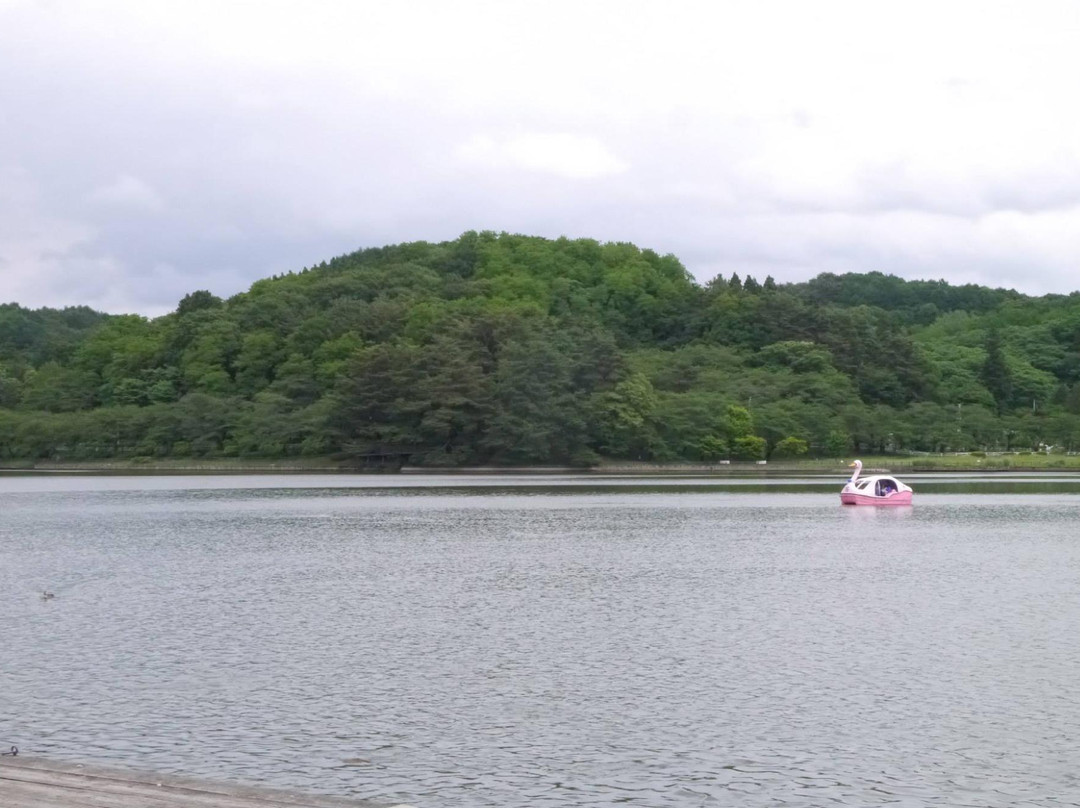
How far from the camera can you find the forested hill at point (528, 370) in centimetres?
9531

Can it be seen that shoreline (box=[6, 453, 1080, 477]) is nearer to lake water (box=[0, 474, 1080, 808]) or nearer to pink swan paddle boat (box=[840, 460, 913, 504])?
pink swan paddle boat (box=[840, 460, 913, 504])

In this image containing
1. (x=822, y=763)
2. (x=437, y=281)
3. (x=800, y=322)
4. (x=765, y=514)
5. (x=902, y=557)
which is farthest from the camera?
(x=437, y=281)

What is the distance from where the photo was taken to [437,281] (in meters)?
136

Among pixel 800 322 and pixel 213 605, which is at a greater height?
pixel 800 322

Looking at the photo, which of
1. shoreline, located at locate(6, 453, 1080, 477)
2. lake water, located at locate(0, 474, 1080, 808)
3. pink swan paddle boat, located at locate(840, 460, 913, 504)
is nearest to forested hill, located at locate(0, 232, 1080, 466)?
shoreline, located at locate(6, 453, 1080, 477)

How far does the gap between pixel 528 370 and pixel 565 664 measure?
251ft

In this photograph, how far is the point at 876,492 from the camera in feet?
178

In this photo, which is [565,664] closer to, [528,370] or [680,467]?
[528,370]

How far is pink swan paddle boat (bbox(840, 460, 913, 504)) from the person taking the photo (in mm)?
53781

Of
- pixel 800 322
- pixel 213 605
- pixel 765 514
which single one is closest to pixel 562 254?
pixel 800 322

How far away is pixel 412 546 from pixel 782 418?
2588 inches

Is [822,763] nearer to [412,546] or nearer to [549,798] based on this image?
[549,798]

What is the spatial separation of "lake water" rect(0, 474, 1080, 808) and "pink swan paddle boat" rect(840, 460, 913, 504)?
1431 cm

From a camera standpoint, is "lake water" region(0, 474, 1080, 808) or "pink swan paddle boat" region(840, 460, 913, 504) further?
"pink swan paddle boat" region(840, 460, 913, 504)
